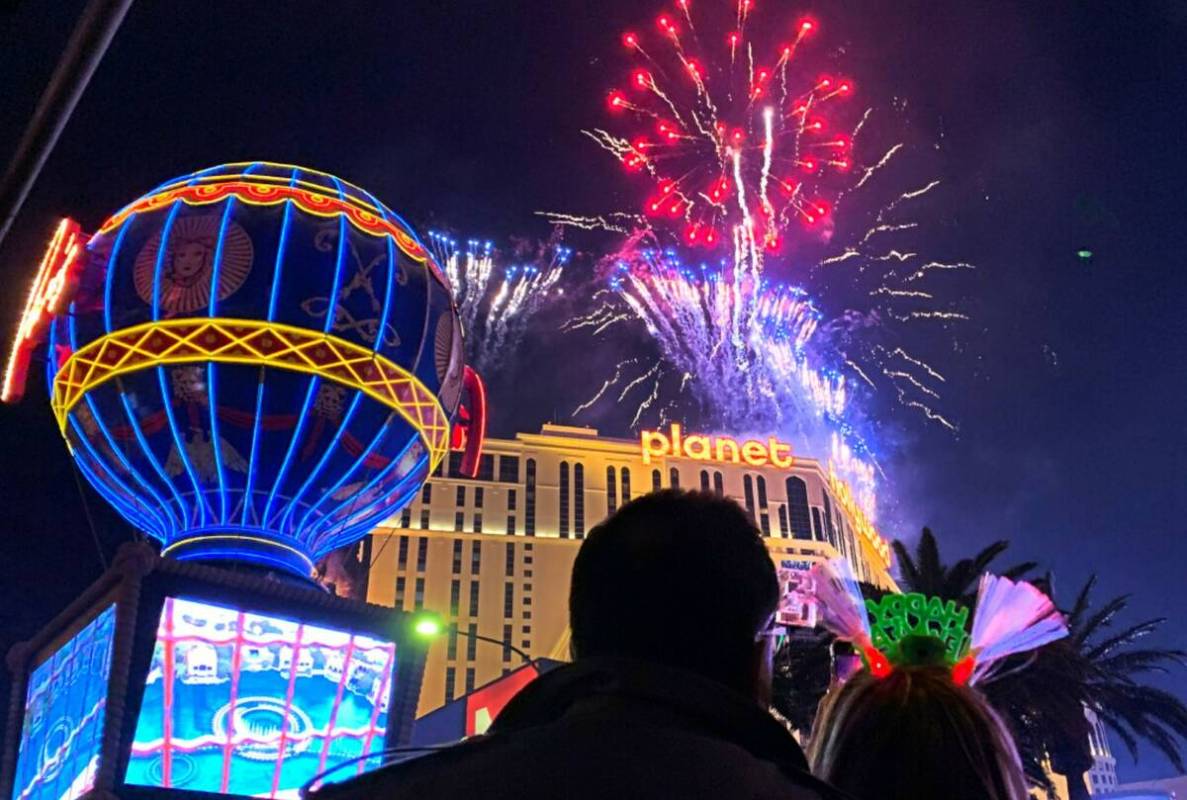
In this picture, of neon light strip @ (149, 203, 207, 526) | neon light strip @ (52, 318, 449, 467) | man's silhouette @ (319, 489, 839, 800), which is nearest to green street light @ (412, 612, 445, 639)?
neon light strip @ (52, 318, 449, 467)

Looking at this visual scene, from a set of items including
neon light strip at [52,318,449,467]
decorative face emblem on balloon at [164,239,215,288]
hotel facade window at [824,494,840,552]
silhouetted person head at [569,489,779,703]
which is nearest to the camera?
silhouetted person head at [569,489,779,703]

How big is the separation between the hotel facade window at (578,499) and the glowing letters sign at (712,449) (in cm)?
519

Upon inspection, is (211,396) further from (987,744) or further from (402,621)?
(987,744)

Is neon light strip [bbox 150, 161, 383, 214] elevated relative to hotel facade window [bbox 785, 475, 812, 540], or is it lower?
lower

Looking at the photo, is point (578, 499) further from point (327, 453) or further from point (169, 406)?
point (169, 406)

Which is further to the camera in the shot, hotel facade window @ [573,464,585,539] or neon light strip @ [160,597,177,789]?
hotel facade window @ [573,464,585,539]

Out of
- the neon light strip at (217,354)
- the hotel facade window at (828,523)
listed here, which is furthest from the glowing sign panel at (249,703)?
the hotel facade window at (828,523)

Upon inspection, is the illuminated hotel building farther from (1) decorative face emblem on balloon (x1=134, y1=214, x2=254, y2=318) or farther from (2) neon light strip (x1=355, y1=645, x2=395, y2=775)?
(1) decorative face emblem on balloon (x1=134, y1=214, x2=254, y2=318)

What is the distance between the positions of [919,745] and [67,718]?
16.8 metres

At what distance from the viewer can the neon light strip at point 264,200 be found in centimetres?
1834

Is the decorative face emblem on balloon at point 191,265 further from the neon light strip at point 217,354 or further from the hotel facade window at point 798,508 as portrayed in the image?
the hotel facade window at point 798,508

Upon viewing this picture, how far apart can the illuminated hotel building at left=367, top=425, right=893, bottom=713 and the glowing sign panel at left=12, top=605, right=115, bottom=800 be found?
177ft

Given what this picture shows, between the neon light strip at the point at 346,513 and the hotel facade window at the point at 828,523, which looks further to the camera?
the hotel facade window at the point at 828,523

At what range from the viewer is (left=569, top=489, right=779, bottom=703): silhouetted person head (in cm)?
196
